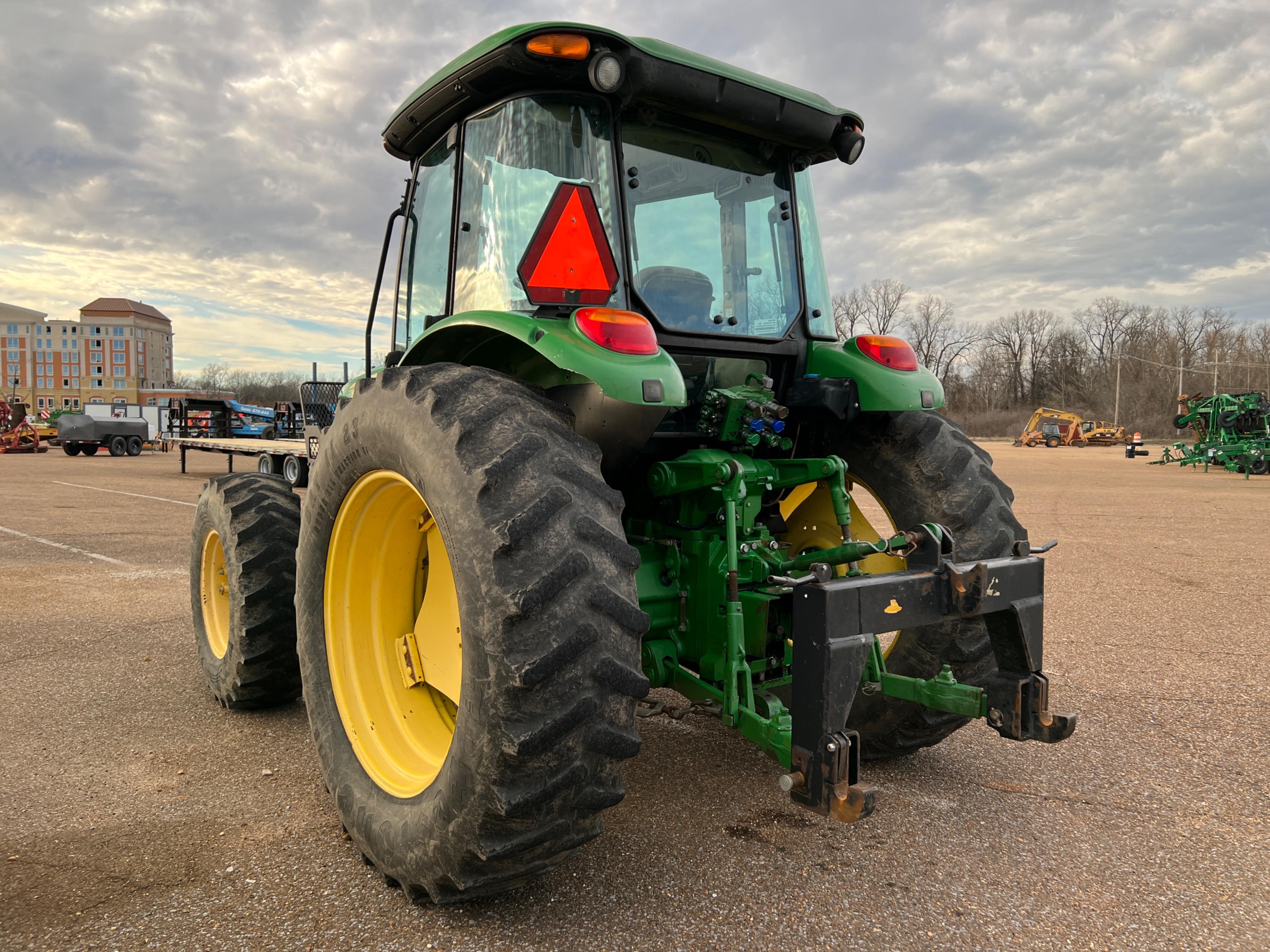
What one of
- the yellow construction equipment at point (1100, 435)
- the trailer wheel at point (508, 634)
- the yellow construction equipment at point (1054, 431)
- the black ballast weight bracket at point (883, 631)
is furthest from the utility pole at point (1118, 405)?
the trailer wheel at point (508, 634)

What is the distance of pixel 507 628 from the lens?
6.26ft

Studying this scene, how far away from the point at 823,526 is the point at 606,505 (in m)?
1.70

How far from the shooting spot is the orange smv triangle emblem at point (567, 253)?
8.07ft

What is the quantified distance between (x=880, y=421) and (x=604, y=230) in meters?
1.34

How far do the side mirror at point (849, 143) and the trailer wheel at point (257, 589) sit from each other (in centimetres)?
283

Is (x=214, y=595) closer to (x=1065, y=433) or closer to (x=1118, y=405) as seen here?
(x=1065, y=433)

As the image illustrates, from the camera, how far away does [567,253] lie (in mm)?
2502

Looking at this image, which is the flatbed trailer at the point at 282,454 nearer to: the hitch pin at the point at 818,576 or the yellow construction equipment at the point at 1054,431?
the hitch pin at the point at 818,576

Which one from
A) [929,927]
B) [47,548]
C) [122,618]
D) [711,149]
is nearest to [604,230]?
[711,149]

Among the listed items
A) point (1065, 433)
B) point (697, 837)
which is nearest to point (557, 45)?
point (697, 837)

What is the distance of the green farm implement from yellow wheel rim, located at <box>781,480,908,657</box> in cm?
2354

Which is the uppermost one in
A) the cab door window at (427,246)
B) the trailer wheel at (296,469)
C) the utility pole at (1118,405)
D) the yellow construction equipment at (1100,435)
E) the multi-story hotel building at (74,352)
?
the multi-story hotel building at (74,352)

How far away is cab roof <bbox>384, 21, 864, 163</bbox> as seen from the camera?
2.53 meters

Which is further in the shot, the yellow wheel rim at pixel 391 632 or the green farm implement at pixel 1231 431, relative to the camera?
the green farm implement at pixel 1231 431
